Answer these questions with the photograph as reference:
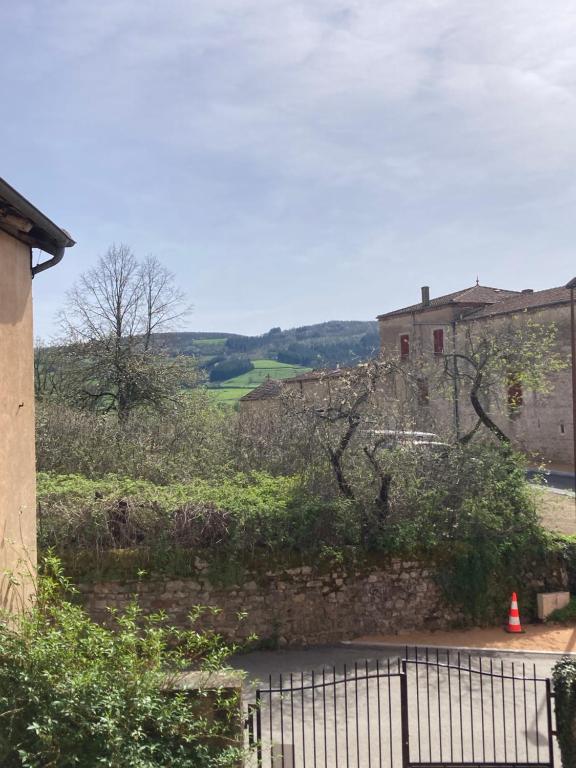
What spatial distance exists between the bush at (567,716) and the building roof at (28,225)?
712 centimetres

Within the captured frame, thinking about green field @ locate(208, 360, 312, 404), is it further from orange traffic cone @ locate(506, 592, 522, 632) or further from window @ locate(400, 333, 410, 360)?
orange traffic cone @ locate(506, 592, 522, 632)

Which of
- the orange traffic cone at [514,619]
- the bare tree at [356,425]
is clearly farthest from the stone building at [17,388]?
the orange traffic cone at [514,619]

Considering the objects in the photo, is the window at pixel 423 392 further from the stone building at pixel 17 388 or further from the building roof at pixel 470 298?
the building roof at pixel 470 298

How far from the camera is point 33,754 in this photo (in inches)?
208

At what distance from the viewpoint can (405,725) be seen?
6.92 meters

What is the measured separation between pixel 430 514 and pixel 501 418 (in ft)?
72.0

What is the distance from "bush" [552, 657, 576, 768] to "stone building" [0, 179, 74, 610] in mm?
5449

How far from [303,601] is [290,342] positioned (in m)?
88.3

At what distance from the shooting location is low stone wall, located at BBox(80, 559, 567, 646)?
436 inches

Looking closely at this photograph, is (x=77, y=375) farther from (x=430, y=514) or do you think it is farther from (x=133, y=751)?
(x=133, y=751)

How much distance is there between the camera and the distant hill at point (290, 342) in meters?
86.3

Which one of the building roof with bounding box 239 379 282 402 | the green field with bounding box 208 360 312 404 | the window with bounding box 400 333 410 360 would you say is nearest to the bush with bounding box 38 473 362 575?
the building roof with bounding box 239 379 282 402

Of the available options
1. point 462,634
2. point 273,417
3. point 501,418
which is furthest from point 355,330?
point 462,634

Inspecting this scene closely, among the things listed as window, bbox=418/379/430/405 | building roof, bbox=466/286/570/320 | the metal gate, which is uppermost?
building roof, bbox=466/286/570/320
